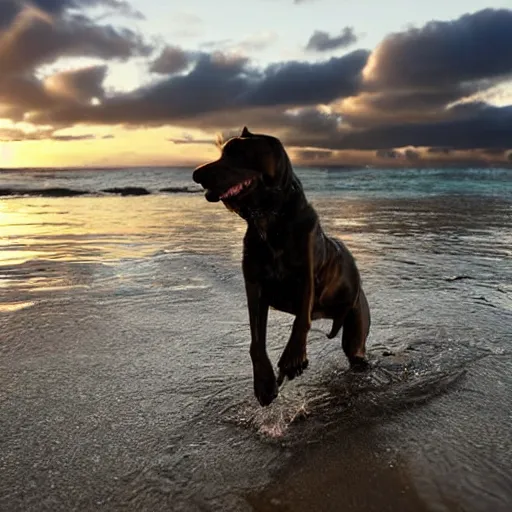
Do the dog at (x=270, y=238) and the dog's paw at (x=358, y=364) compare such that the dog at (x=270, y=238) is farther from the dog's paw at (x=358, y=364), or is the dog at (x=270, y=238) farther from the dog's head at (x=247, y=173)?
the dog's paw at (x=358, y=364)

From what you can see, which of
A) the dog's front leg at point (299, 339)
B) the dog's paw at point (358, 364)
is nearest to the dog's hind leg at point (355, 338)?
the dog's paw at point (358, 364)

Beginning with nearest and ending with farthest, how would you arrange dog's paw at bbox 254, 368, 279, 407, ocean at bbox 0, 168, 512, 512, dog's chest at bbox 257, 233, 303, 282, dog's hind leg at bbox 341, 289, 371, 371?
ocean at bbox 0, 168, 512, 512 → dog's chest at bbox 257, 233, 303, 282 → dog's paw at bbox 254, 368, 279, 407 → dog's hind leg at bbox 341, 289, 371, 371

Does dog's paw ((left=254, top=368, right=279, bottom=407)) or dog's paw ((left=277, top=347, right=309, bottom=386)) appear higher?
dog's paw ((left=277, top=347, right=309, bottom=386))

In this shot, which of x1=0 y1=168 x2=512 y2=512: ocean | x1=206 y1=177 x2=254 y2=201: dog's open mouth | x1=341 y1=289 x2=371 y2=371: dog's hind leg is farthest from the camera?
x1=341 y1=289 x2=371 y2=371: dog's hind leg

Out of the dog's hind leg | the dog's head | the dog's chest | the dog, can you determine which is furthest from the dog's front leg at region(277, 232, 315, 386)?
the dog's hind leg

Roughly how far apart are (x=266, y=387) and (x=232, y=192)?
1148 millimetres

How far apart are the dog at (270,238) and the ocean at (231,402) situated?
0.40 metres

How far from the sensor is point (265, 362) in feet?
11.1

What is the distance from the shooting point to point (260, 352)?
3.40 m

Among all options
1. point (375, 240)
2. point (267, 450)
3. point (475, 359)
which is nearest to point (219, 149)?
point (267, 450)

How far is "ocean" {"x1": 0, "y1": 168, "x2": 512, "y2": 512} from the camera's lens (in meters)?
2.69

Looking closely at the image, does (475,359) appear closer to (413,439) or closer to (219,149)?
(413,439)

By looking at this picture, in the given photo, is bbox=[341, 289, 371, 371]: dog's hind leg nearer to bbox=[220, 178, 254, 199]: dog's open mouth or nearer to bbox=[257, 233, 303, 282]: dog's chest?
bbox=[257, 233, 303, 282]: dog's chest

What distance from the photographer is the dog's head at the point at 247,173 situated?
291cm
